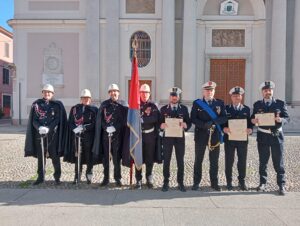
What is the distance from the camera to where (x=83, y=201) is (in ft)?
21.9

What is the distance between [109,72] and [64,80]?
10.8 feet

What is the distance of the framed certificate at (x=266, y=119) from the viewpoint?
24.6 ft

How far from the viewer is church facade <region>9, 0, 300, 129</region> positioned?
2508cm

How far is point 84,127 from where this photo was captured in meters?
8.02

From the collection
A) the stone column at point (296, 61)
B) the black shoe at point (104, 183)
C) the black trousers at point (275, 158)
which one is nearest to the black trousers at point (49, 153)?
the black shoe at point (104, 183)

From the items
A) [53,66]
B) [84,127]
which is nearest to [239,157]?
[84,127]

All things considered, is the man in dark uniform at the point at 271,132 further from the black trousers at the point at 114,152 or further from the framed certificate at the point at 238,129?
the black trousers at the point at 114,152

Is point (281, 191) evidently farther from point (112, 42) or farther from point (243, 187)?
point (112, 42)

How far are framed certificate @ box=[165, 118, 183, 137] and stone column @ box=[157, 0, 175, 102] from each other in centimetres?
1661

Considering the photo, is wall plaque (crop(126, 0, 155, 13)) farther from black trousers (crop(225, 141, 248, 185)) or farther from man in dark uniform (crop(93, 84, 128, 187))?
black trousers (crop(225, 141, 248, 185))

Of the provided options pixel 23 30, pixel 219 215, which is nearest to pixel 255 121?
pixel 219 215

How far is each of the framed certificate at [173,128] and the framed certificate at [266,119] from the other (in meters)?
1.58

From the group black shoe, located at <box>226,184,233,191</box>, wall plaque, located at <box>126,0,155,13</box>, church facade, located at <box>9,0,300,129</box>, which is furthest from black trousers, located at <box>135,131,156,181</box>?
wall plaque, located at <box>126,0,155,13</box>

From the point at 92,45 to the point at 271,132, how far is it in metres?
19.2
